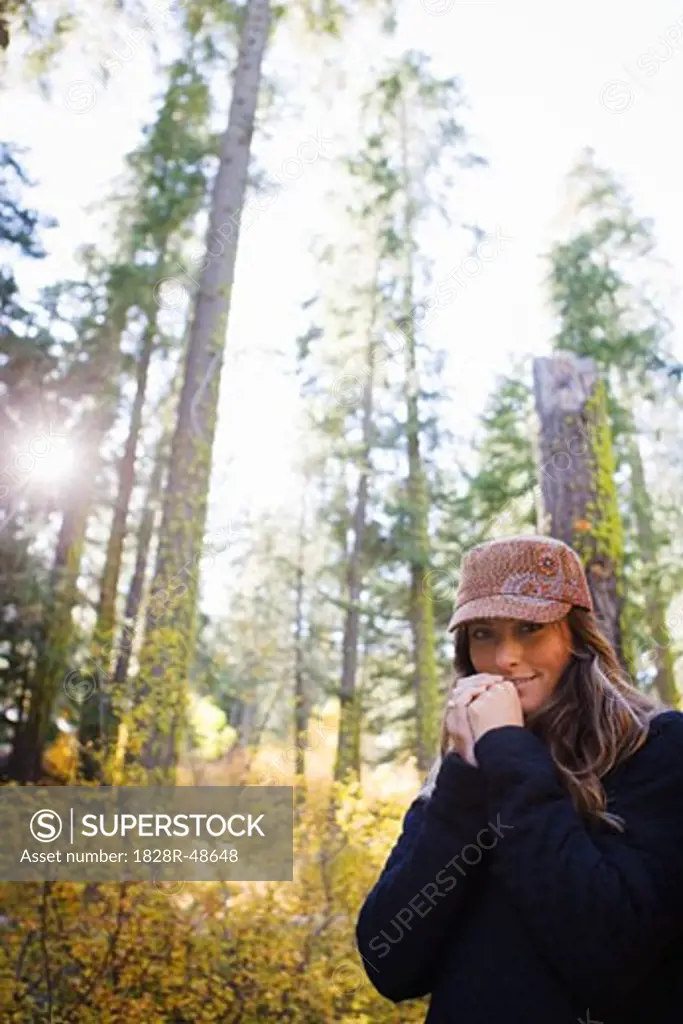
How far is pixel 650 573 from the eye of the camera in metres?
12.3

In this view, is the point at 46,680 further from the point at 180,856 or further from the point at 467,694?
the point at 467,694

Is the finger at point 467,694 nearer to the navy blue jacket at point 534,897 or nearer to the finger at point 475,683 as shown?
the finger at point 475,683

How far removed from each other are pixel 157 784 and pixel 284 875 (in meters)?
1.71

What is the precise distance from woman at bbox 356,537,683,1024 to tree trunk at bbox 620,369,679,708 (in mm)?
11329

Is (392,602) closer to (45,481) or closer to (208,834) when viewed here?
(45,481)

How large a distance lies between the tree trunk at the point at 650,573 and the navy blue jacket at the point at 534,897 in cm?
1149

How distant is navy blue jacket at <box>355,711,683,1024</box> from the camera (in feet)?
4.30

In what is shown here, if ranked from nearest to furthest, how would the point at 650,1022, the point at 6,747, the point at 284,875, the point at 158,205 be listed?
the point at 650,1022 < the point at 284,875 < the point at 6,747 < the point at 158,205

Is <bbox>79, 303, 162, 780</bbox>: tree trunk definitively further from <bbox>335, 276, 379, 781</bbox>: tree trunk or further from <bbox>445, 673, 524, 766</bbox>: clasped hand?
<bbox>445, 673, 524, 766</bbox>: clasped hand

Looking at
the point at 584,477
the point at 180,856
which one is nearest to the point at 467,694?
the point at 584,477

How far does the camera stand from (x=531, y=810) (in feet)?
4.64

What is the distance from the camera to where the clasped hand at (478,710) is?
1.57 metres

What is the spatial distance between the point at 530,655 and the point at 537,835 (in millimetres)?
414

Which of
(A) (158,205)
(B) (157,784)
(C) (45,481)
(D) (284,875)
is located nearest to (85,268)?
(A) (158,205)
